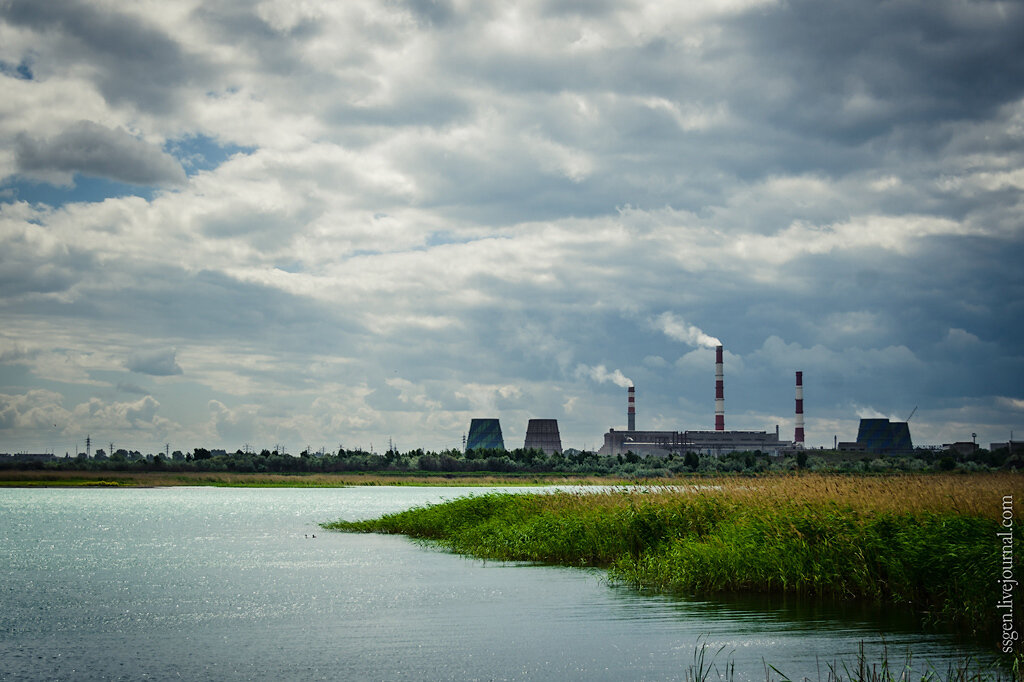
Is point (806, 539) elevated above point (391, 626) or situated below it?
above

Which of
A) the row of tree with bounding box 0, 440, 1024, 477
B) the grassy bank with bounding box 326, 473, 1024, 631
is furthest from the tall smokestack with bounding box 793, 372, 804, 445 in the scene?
the grassy bank with bounding box 326, 473, 1024, 631

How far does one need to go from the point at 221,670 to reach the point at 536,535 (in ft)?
71.8

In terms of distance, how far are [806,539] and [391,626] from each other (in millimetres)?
12741

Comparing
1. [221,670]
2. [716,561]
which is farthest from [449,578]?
[221,670]

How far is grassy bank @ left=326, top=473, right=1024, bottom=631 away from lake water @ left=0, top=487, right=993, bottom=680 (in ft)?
5.30

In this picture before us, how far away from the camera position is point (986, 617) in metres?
20.8

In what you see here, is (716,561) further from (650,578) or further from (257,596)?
(257,596)

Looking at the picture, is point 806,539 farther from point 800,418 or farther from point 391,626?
point 800,418

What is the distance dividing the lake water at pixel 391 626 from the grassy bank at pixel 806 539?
1.62 m

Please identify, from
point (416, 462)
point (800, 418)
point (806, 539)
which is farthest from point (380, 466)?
point (806, 539)

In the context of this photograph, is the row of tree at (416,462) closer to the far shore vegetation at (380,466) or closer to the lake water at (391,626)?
the far shore vegetation at (380,466)

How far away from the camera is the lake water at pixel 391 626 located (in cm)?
1816

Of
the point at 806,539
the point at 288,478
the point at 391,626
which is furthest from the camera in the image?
the point at 288,478

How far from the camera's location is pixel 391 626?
75.7 feet
